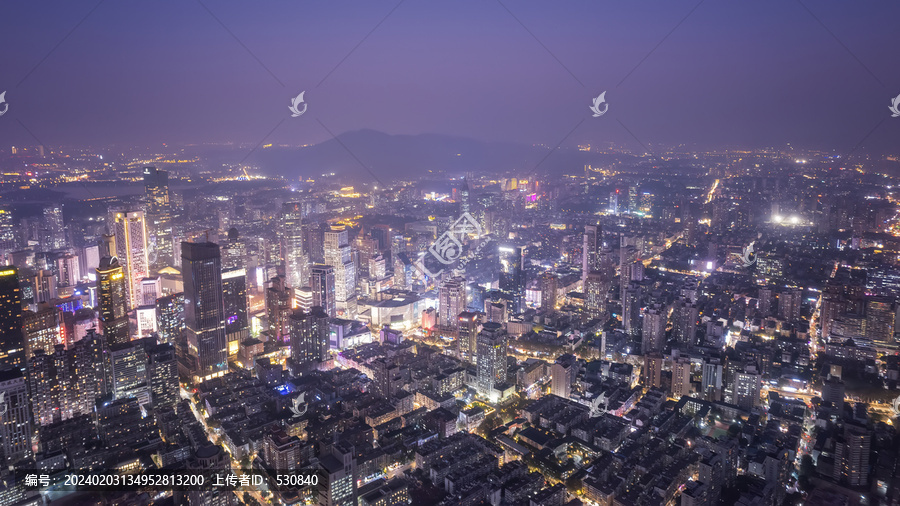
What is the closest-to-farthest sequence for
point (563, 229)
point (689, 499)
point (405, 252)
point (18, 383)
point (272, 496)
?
point (689, 499), point (272, 496), point (18, 383), point (405, 252), point (563, 229)

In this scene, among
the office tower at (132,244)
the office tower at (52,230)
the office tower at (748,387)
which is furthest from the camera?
the office tower at (52,230)

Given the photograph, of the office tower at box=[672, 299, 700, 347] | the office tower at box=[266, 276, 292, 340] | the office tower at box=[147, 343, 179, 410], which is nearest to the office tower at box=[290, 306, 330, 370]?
the office tower at box=[266, 276, 292, 340]

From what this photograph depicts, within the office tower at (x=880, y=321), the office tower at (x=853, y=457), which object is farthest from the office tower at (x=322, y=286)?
the office tower at (x=880, y=321)

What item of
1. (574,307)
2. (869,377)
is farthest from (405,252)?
(869,377)

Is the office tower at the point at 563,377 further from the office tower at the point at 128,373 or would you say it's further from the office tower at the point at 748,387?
the office tower at the point at 128,373

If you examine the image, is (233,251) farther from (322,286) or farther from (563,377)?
(563,377)

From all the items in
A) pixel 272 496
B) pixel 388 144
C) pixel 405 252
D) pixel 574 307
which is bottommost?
pixel 272 496

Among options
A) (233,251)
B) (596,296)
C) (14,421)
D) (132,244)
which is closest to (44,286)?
(132,244)

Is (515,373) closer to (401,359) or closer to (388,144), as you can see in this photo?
(401,359)
